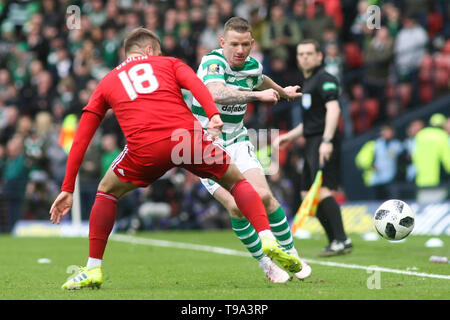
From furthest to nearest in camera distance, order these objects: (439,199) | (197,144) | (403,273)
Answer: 1. (439,199)
2. (403,273)
3. (197,144)

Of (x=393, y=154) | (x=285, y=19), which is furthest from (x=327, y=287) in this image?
(x=285, y=19)

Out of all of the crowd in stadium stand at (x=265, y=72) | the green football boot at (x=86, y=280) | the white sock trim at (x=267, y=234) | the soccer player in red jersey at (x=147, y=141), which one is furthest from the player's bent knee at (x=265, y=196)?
the crowd in stadium stand at (x=265, y=72)

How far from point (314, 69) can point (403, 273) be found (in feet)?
11.8

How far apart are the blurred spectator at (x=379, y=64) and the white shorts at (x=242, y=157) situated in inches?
419

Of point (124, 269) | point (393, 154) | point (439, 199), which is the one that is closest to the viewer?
point (124, 269)

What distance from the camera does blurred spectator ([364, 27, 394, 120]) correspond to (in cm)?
1759

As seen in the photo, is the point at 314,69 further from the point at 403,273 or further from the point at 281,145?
the point at 403,273

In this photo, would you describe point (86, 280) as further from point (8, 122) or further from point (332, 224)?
point (8, 122)

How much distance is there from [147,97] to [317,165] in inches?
169

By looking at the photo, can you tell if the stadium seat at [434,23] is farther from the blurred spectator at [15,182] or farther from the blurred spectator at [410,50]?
the blurred spectator at [15,182]

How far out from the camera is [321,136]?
10.5 meters

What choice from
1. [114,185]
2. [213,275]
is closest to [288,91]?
Answer: [114,185]

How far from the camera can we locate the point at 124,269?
894cm

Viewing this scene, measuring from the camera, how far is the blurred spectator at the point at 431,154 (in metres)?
15.9
